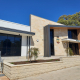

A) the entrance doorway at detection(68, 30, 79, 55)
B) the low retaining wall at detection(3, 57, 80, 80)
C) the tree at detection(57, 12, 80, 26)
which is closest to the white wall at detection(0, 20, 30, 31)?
the low retaining wall at detection(3, 57, 80, 80)

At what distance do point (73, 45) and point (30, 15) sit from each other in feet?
38.2

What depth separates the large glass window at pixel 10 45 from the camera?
515 inches

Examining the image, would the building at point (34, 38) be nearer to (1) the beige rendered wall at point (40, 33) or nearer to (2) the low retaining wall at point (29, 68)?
(1) the beige rendered wall at point (40, 33)

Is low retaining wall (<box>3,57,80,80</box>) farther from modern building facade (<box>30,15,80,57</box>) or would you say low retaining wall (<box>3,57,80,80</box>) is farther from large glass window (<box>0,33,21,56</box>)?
large glass window (<box>0,33,21,56</box>)

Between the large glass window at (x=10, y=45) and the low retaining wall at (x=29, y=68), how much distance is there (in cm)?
690

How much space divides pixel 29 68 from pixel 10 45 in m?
8.53

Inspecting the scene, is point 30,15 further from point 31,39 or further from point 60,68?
point 60,68

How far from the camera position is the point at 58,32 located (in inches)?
707

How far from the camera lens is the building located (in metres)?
13.4

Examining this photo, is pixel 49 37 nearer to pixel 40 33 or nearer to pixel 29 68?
pixel 40 33

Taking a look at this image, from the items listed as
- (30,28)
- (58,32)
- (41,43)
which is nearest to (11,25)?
(30,28)

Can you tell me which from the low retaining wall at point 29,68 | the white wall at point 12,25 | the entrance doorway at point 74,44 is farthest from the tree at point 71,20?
the low retaining wall at point 29,68

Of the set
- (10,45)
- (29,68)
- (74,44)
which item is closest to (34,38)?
(10,45)

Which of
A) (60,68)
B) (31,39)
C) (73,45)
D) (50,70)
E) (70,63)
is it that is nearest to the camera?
(50,70)
